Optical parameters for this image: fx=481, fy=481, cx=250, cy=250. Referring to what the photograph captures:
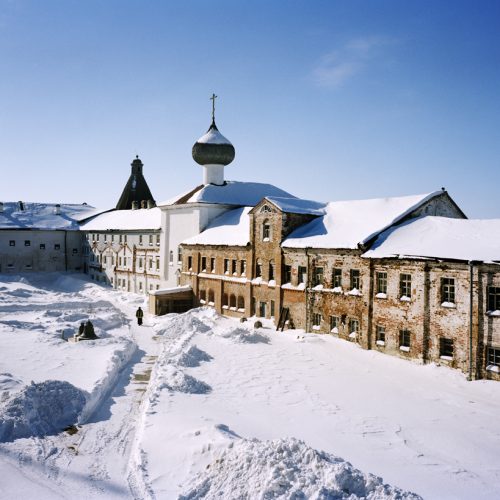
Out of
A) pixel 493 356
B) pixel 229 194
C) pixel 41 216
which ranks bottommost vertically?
pixel 493 356

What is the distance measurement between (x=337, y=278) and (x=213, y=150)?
20928 mm

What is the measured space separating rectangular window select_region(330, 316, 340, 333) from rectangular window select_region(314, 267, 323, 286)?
2.22 meters

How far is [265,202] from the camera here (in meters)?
31.8

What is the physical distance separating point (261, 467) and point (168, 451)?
3.30 m

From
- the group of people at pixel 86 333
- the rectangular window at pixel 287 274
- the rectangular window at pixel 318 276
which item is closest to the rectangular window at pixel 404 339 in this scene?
the rectangular window at pixel 318 276

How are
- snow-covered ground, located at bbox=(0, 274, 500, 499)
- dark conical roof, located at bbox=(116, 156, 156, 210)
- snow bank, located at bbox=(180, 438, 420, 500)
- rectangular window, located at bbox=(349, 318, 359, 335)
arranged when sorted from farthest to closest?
dark conical roof, located at bbox=(116, 156, 156, 210) → rectangular window, located at bbox=(349, 318, 359, 335) → snow-covered ground, located at bbox=(0, 274, 500, 499) → snow bank, located at bbox=(180, 438, 420, 500)

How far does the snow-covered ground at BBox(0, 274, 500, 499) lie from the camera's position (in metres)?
10.9

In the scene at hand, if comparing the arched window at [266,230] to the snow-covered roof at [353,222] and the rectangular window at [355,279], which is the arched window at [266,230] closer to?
the snow-covered roof at [353,222]

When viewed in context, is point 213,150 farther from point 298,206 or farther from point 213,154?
point 298,206

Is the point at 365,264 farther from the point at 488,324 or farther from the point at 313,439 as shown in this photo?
the point at 313,439

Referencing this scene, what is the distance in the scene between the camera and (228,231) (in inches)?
1458

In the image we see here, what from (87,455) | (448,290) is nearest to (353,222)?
(448,290)

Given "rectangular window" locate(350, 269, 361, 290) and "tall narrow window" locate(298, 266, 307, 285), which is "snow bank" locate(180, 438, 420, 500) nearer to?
"rectangular window" locate(350, 269, 361, 290)

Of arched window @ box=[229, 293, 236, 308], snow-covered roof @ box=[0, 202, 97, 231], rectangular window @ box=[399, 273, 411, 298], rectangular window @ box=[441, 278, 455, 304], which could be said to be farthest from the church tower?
rectangular window @ box=[441, 278, 455, 304]
